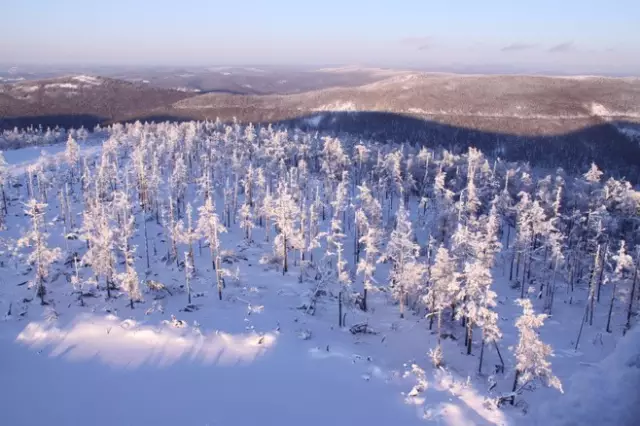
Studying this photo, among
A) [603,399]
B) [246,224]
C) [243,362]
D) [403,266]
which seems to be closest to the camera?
[603,399]

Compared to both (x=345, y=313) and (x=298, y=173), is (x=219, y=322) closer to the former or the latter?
(x=345, y=313)

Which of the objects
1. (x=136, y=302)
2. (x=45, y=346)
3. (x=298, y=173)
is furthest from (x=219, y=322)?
(x=298, y=173)

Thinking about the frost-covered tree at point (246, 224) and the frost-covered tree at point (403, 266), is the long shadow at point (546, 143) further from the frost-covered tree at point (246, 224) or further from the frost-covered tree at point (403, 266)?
the frost-covered tree at point (403, 266)

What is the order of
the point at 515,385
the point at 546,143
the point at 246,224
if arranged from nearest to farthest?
the point at 515,385, the point at 246,224, the point at 546,143

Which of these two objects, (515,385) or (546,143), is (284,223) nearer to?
(515,385)

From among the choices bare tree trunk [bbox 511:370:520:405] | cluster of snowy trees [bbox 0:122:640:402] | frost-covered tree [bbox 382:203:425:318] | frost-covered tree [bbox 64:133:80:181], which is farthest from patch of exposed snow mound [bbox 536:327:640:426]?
frost-covered tree [bbox 64:133:80:181]

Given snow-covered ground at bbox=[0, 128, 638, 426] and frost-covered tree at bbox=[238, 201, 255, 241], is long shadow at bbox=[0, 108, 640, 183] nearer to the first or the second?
frost-covered tree at bbox=[238, 201, 255, 241]

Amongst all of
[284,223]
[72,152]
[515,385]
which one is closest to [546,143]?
[284,223]
